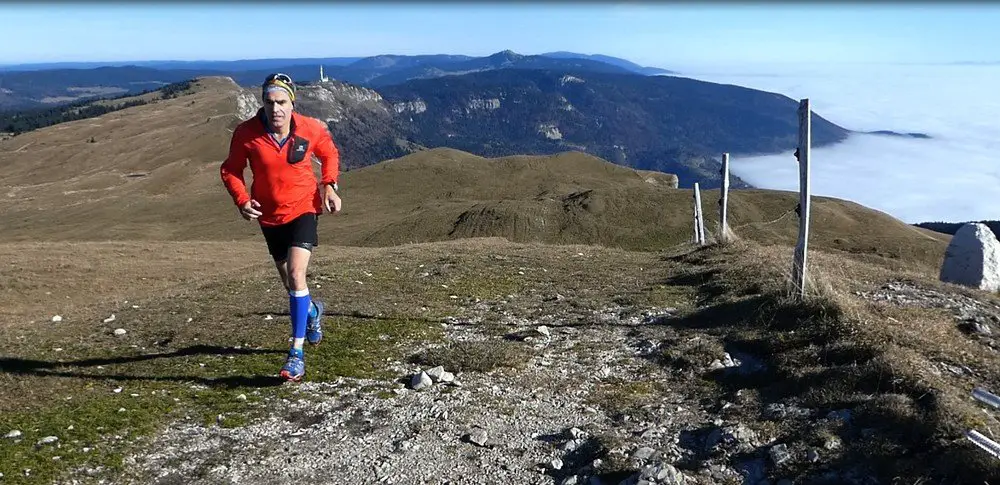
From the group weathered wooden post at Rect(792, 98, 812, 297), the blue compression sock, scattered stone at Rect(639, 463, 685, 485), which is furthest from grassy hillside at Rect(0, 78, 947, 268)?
scattered stone at Rect(639, 463, 685, 485)

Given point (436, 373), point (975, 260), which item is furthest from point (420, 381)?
point (975, 260)

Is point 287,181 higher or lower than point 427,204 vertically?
higher

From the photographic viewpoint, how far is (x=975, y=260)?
1293 cm

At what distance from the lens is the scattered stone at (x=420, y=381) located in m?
6.99

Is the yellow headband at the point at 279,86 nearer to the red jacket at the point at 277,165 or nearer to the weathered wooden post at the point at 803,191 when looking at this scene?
the red jacket at the point at 277,165

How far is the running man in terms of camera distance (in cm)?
685

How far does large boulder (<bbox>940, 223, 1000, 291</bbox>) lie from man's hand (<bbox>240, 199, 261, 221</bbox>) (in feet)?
42.1

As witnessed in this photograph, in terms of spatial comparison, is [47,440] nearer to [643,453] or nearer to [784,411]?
[643,453]

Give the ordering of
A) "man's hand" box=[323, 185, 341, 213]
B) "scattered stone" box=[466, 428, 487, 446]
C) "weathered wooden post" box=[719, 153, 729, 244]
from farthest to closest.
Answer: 1. "weathered wooden post" box=[719, 153, 729, 244]
2. "man's hand" box=[323, 185, 341, 213]
3. "scattered stone" box=[466, 428, 487, 446]

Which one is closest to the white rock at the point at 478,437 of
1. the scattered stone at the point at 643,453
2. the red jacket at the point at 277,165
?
the scattered stone at the point at 643,453

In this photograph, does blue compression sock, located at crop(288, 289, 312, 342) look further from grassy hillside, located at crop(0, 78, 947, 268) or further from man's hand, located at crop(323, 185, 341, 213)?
grassy hillside, located at crop(0, 78, 947, 268)

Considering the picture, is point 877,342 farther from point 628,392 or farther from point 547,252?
point 547,252

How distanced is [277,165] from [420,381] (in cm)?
273

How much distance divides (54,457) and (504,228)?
6327 cm
